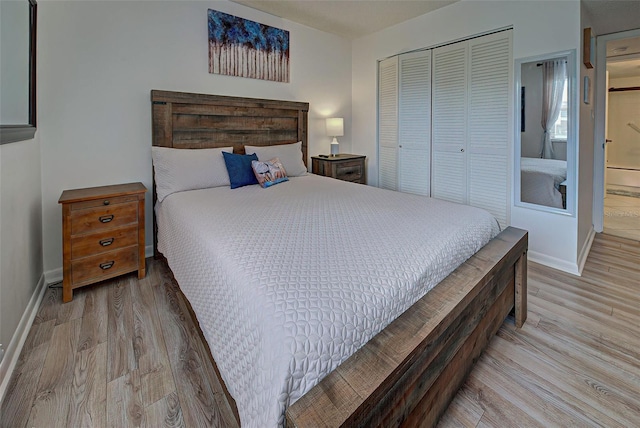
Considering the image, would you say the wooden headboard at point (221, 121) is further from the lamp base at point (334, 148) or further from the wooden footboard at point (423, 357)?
the wooden footboard at point (423, 357)

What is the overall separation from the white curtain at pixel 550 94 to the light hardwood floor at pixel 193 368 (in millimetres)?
1272

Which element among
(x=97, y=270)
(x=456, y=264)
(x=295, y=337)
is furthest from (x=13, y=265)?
(x=456, y=264)

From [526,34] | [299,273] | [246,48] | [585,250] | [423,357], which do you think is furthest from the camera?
[246,48]

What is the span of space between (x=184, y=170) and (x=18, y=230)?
3.73 feet

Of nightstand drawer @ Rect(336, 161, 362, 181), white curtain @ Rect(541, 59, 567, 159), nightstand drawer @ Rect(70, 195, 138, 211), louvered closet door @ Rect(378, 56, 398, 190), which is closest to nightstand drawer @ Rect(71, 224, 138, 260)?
nightstand drawer @ Rect(70, 195, 138, 211)

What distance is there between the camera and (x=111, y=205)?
2.39m

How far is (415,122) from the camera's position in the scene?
386cm

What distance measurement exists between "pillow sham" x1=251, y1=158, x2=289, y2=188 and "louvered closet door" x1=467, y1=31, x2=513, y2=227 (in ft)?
6.53

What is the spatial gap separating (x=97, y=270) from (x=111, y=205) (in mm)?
483

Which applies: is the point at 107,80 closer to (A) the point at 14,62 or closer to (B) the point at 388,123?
(A) the point at 14,62

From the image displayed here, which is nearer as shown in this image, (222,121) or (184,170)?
(184,170)

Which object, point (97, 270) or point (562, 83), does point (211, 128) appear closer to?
point (97, 270)

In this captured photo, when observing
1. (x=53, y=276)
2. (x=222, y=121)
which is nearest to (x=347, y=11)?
(x=222, y=121)

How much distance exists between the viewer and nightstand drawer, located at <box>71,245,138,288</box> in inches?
89.6
